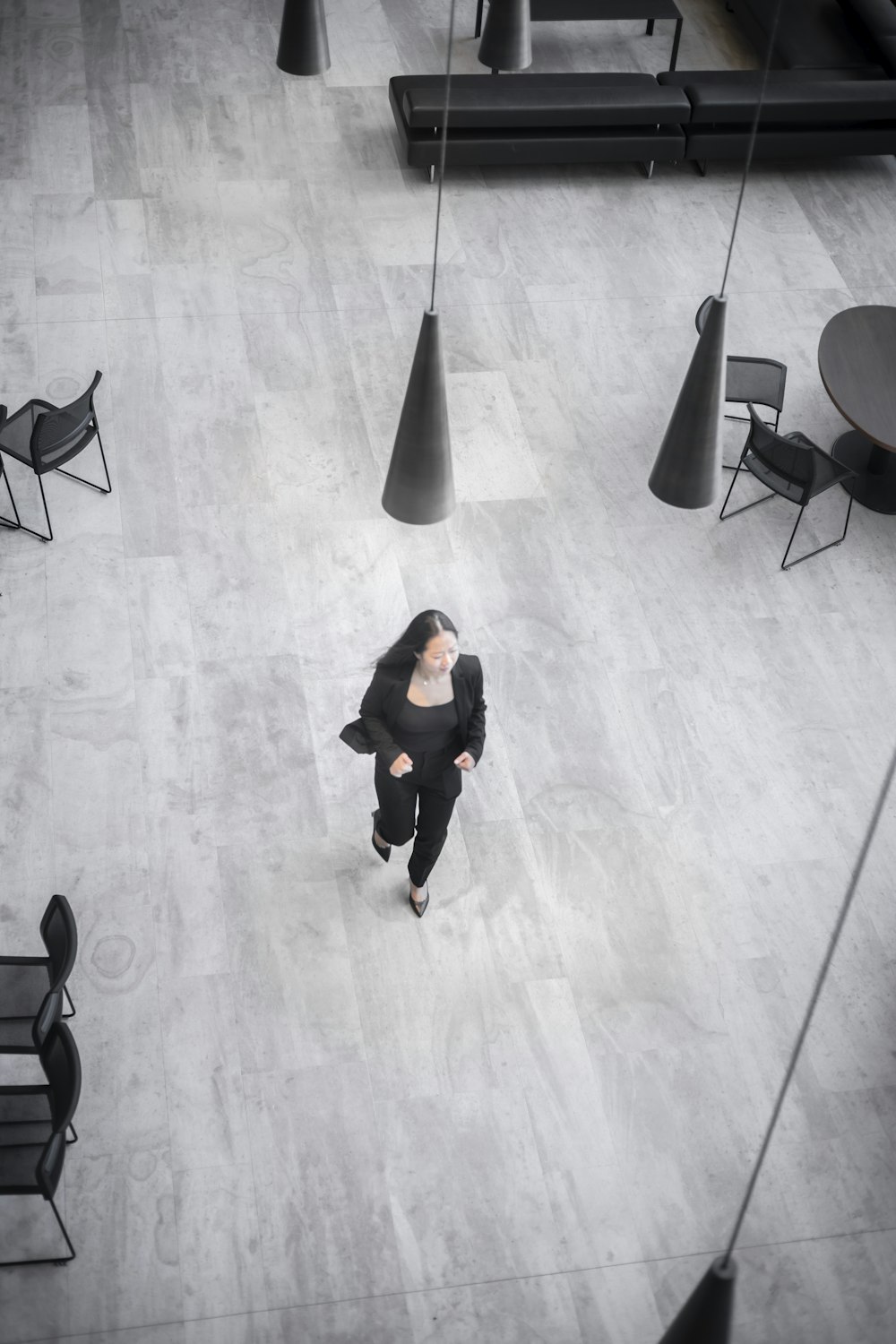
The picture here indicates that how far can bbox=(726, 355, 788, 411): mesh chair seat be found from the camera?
8.21m

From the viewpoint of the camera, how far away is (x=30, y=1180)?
4.80 metres

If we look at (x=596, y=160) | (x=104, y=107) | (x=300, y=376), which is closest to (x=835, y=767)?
(x=300, y=376)

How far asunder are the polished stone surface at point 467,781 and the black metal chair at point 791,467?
35cm

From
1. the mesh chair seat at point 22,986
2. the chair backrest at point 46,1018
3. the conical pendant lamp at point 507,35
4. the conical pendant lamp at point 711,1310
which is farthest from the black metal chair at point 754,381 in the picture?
the conical pendant lamp at point 711,1310

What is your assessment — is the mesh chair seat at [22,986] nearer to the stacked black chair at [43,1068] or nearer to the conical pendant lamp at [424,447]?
the stacked black chair at [43,1068]

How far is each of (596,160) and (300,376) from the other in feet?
10.2

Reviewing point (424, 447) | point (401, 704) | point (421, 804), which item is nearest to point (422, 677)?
point (401, 704)

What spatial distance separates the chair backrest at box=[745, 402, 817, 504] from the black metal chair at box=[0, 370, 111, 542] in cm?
362

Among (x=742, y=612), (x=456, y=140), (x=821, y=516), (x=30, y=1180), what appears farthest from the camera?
(x=456, y=140)

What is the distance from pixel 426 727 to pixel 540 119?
586 cm

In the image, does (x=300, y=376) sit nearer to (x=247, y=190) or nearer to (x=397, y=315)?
(x=397, y=315)

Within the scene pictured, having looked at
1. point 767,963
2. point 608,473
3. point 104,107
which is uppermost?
point 104,107

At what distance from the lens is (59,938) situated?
5.24m

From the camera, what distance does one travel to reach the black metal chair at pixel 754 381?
323 inches
